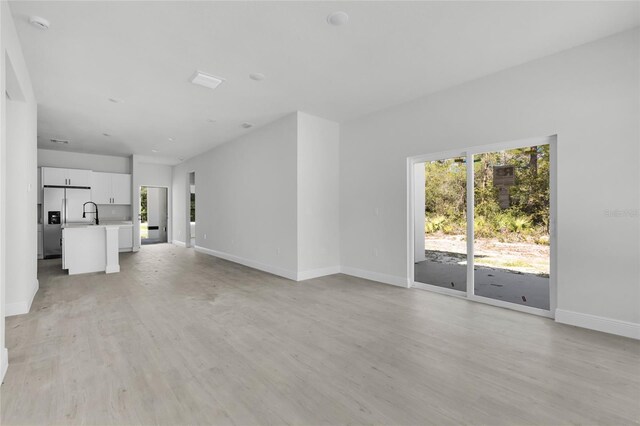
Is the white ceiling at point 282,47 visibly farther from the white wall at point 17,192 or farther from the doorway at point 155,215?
the doorway at point 155,215

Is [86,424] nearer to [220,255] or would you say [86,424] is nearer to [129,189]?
[220,255]

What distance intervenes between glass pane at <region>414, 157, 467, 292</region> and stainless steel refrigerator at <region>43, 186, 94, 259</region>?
8444mm

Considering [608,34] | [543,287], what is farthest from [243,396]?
[608,34]

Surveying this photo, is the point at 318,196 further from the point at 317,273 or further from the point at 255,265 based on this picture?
the point at 255,265

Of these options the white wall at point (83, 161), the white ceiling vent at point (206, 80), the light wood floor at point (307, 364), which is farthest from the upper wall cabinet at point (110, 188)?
the white ceiling vent at point (206, 80)

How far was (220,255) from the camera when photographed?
7.71m

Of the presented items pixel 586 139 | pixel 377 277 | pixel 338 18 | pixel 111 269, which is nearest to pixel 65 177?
pixel 111 269

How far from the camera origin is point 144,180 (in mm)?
10203

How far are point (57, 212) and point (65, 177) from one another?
928 millimetres

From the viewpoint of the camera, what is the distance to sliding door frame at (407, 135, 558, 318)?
3406 millimetres

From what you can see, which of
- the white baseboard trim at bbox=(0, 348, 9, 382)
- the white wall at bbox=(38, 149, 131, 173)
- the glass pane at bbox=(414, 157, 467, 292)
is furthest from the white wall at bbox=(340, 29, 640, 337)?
the white wall at bbox=(38, 149, 131, 173)

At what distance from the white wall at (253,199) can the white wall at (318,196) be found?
0.14 metres

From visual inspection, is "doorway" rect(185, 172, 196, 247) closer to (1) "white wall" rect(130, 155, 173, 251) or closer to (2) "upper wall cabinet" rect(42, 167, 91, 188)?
(1) "white wall" rect(130, 155, 173, 251)

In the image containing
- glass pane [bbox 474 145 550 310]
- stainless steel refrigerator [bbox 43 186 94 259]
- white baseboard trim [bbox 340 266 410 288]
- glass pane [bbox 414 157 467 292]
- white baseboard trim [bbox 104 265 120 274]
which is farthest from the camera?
stainless steel refrigerator [bbox 43 186 94 259]
